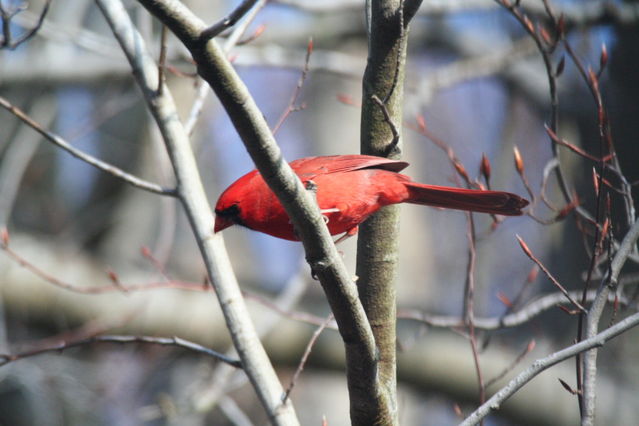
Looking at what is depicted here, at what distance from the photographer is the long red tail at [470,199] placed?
2.86m

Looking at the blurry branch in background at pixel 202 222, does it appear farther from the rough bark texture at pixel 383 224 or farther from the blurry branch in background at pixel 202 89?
the rough bark texture at pixel 383 224

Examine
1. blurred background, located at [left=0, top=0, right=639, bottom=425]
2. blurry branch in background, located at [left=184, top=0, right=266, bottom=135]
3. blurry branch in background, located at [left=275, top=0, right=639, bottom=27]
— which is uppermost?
blurry branch in background, located at [left=275, top=0, right=639, bottom=27]

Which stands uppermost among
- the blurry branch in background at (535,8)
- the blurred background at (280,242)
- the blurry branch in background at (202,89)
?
the blurry branch in background at (535,8)

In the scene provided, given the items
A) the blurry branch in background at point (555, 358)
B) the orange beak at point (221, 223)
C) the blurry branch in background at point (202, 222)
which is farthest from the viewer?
the orange beak at point (221, 223)

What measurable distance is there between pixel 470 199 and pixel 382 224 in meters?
0.45

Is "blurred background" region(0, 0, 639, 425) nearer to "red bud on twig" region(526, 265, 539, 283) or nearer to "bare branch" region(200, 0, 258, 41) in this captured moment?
"red bud on twig" region(526, 265, 539, 283)

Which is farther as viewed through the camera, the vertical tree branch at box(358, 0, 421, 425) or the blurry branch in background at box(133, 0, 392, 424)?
the vertical tree branch at box(358, 0, 421, 425)

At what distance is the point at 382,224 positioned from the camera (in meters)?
2.68

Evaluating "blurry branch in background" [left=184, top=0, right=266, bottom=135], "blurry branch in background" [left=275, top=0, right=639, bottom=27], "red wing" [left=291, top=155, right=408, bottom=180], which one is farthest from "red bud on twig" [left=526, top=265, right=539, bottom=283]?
"blurry branch in background" [left=275, top=0, right=639, bottom=27]

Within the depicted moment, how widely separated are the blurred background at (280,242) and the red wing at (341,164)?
1.79m

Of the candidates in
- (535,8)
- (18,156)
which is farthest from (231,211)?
(535,8)

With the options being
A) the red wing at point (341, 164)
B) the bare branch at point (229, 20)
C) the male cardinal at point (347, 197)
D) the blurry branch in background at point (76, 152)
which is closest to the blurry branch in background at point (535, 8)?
the red wing at point (341, 164)

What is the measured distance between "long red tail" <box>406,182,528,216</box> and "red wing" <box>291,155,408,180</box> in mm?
179

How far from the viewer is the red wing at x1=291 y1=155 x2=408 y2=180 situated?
270cm
